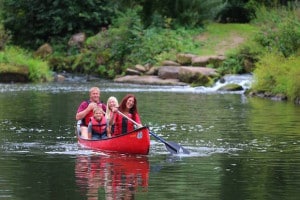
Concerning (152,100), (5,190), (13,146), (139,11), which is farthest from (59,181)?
(139,11)

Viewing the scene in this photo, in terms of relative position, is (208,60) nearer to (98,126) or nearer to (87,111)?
(87,111)

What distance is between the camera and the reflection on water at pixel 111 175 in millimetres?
12727

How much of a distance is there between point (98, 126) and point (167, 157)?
8.13 ft

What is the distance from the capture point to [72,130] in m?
22.7

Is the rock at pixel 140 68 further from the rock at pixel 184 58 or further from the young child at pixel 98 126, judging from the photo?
the young child at pixel 98 126

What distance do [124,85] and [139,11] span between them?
43.6 feet

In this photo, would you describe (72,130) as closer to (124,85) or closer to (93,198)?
(93,198)

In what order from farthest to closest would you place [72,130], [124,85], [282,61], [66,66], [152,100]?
1. [66,66]
2. [124,85]
3. [282,61]
4. [152,100]
5. [72,130]

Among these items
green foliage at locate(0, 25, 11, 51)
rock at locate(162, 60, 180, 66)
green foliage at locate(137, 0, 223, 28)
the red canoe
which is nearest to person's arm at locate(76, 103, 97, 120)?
the red canoe

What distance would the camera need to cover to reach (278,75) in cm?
3638

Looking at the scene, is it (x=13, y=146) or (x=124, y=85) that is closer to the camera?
(x=13, y=146)

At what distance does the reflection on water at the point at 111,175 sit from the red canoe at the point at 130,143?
0.20 metres

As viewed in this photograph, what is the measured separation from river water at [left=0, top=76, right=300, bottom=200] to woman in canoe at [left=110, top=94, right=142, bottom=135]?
814 millimetres

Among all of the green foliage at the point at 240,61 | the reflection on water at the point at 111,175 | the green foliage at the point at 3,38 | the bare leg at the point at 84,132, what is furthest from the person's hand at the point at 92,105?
the green foliage at the point at 3,38
